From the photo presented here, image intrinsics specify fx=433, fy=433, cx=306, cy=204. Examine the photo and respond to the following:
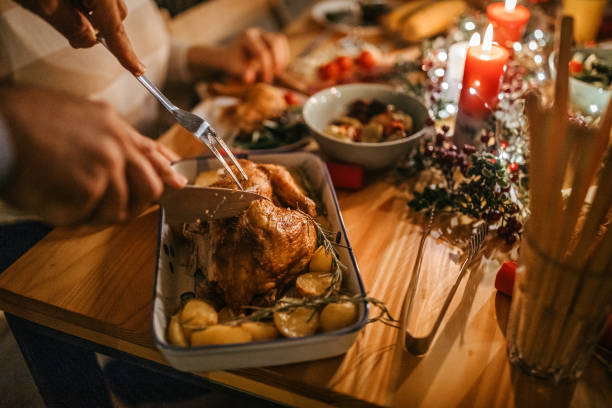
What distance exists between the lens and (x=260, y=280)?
2.41 ft

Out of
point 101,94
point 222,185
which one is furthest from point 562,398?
point 101,94

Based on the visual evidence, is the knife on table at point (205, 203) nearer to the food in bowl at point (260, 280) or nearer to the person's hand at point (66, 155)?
the food in bowl at point (260, 280)

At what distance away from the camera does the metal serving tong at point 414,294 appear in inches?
26.9

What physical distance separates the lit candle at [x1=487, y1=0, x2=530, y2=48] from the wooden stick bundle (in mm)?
939

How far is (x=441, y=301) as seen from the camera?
79 centimetres

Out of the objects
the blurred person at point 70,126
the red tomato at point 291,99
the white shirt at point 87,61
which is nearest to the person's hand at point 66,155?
the blurred person at point 70,126

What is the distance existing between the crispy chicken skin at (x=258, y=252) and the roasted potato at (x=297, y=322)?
63mm

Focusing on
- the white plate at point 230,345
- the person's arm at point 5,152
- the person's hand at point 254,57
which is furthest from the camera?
the person's hand at point 254,57

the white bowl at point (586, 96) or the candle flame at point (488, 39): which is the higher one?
the candle flame at point (488, 39)

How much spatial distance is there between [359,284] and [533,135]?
1.11 feet

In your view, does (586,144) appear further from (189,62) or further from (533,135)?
(189,62)

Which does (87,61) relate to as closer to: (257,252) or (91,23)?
(91,23)

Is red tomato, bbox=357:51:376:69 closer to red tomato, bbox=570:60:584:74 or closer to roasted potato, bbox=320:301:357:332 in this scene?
red tomato, bbox=570:60:584:74

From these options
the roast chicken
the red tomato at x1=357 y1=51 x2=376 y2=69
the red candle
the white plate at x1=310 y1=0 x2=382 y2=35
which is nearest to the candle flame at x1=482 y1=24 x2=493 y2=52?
the red candle
